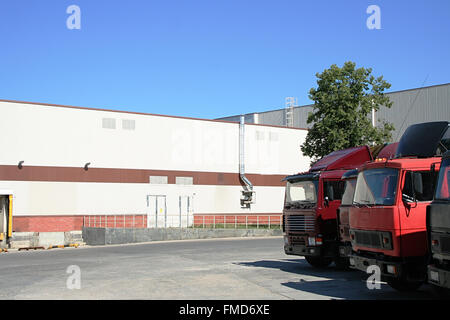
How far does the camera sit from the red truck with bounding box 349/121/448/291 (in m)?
9.96

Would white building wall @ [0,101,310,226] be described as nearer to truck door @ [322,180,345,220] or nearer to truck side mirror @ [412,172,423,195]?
truck door @ [322,180,345,220]

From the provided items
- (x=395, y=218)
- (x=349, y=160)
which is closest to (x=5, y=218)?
(x=349, y=160)

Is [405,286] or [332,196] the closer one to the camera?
[405,286]

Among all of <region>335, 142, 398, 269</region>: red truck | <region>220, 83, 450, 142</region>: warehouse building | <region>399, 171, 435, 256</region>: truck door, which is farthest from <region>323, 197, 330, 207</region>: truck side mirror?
<region>220, 83, 450, 142</region>: warehouse building

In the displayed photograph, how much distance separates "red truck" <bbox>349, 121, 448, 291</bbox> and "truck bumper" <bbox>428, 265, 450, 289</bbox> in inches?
40.5

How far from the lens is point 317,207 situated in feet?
49.9

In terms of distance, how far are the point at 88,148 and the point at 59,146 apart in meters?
1.96

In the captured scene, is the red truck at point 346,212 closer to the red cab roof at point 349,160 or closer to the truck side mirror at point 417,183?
the red cab roof at point 349,160

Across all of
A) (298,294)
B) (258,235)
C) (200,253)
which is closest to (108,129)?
(258,235)

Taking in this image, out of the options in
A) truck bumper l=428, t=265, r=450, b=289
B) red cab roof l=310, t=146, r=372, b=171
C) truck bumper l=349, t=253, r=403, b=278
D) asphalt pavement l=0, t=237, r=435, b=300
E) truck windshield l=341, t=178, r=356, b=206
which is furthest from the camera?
red cab roof l=310, t=146, r=372, b=171

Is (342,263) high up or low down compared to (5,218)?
down

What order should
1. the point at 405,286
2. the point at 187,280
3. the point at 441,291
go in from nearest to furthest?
the point at 441,291 < the point at 405,286 < the point at 187,280

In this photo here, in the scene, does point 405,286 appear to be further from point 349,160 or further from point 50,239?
point 50,239

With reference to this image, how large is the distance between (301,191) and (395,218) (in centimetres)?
605
